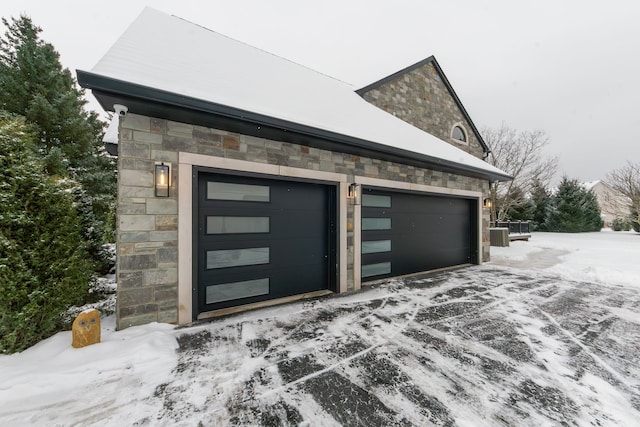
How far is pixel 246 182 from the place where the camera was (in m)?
3.82

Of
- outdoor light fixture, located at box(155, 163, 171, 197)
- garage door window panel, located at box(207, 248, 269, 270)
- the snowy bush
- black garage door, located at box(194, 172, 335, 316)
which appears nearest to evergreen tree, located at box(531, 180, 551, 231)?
the snowy bush

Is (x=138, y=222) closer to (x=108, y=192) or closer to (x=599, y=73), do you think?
(x=108, y=192)

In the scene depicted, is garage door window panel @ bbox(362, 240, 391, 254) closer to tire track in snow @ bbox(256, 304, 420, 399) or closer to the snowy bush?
tire track in snow @ bbox(256, 304, 420, 399)

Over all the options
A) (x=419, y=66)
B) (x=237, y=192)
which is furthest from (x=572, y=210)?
(x=237, y=192)

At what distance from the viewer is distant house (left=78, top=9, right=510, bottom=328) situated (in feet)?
9.72

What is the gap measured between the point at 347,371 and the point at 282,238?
2357 mm

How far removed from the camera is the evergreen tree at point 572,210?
1956 cm

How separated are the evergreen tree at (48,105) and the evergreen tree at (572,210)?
29.3 metres

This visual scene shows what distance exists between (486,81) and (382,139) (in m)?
28.9

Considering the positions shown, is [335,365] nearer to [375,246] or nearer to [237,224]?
[237,224]

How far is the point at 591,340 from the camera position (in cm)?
287

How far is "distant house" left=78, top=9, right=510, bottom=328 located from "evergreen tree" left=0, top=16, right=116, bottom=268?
6.67 m

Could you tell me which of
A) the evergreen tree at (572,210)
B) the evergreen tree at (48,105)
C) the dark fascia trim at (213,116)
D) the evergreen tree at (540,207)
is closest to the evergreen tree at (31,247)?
the dark fascia trim at (213,116)

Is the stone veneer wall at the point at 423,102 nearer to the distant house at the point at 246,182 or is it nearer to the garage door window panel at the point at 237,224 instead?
the distant house at the point at 246,182
